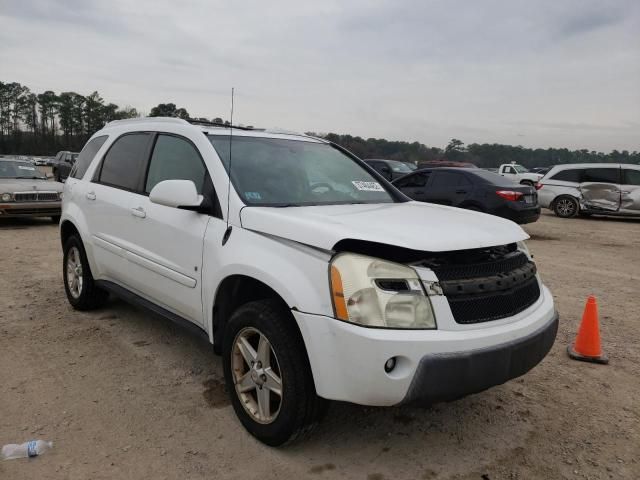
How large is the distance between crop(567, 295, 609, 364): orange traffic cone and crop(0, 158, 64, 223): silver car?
10.9 metres

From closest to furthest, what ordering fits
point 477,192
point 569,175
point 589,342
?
point 589,342, point 477,192, point 569,175

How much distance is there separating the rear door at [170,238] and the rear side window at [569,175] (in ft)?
47.2

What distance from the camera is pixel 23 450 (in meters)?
2.66

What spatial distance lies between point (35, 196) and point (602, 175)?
48.9ft

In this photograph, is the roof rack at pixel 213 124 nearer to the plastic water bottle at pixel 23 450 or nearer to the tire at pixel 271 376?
the tire at pixel 271 376

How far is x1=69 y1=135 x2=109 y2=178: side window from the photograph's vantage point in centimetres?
486

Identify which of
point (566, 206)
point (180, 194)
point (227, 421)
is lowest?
point (227, 421)

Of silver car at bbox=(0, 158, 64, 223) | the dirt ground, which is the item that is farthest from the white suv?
silver car at bbox=(0, 158, 64, 223)

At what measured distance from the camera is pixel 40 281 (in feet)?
20.4

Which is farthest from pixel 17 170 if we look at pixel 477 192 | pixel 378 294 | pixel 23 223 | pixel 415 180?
pixel 378 294

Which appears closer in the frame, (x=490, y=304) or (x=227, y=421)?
(x=490, y=304)

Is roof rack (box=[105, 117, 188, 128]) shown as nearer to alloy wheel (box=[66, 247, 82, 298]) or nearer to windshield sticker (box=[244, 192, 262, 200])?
windshield sticker (box=[244, 192, 262, 200])

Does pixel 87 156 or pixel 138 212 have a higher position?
pixel 87 156

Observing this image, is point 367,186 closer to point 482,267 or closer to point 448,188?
point 482,267
